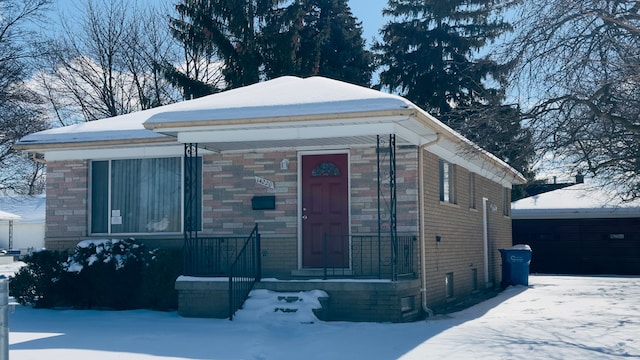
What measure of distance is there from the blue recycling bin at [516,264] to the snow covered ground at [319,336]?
6229mm

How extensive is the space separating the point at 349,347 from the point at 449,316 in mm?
4002

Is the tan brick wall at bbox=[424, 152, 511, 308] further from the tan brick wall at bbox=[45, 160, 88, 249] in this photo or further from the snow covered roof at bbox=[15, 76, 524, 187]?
the tan brick wall at bbox=[45, 160, 88, 249]

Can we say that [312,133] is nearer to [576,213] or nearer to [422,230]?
[422,230]

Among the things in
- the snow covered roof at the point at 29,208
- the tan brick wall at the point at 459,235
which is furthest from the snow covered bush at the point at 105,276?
the snow covered roof at the point at 29,208

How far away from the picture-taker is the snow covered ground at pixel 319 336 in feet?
30.3

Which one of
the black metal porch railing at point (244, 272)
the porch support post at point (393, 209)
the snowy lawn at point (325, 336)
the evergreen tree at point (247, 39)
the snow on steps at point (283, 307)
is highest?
the evergreen tree at point (247, 39)

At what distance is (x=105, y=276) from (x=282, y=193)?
140 inches

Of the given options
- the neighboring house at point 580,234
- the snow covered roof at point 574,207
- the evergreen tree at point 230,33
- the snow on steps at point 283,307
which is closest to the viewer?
the snow on steps at point 283,307

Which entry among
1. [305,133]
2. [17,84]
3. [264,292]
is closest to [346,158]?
[305,133]

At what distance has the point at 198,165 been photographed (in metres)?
14.4

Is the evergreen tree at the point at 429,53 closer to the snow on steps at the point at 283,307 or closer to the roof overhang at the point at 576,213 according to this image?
the roof overhang at the point at 576,213

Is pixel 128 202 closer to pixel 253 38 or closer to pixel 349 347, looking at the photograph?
pixel 349 347

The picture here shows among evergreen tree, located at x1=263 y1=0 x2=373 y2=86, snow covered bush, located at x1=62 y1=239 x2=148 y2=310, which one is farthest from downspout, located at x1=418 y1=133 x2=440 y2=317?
evergreen tree, located at x1=263 y1=0 x2=373 y2=86

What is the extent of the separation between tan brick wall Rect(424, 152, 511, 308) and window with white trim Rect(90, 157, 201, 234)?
4807 mm
